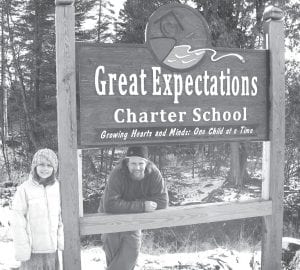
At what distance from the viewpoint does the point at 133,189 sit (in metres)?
3.92

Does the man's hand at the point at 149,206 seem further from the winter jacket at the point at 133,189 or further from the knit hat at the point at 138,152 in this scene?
the knit hat at the point at 138,152

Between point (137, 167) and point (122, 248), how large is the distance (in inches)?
35.7

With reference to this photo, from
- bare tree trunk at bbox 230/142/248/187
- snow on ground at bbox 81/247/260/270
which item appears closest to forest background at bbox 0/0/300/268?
bare tree trunk at bbox 230/142/248/187

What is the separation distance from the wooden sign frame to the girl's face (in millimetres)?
249

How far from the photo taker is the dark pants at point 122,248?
407 centimetres

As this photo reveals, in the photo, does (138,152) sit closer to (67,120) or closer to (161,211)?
(161,211)

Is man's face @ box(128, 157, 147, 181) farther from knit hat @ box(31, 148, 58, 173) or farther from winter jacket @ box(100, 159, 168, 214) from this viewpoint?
knit hat @ box(31, 148, 58, 173)

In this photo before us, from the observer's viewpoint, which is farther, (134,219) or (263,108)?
(263,108)

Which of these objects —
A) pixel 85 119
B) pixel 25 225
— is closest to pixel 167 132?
pixel 85 119

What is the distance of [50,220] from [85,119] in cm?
88

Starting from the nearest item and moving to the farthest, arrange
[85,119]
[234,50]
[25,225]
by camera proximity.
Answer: [25,225]
[85,119]
[234,50]

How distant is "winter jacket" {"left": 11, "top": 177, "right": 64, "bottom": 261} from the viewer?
2965mm

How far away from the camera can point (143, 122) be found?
3598mm

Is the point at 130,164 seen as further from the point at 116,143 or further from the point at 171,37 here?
the point at 171,37
